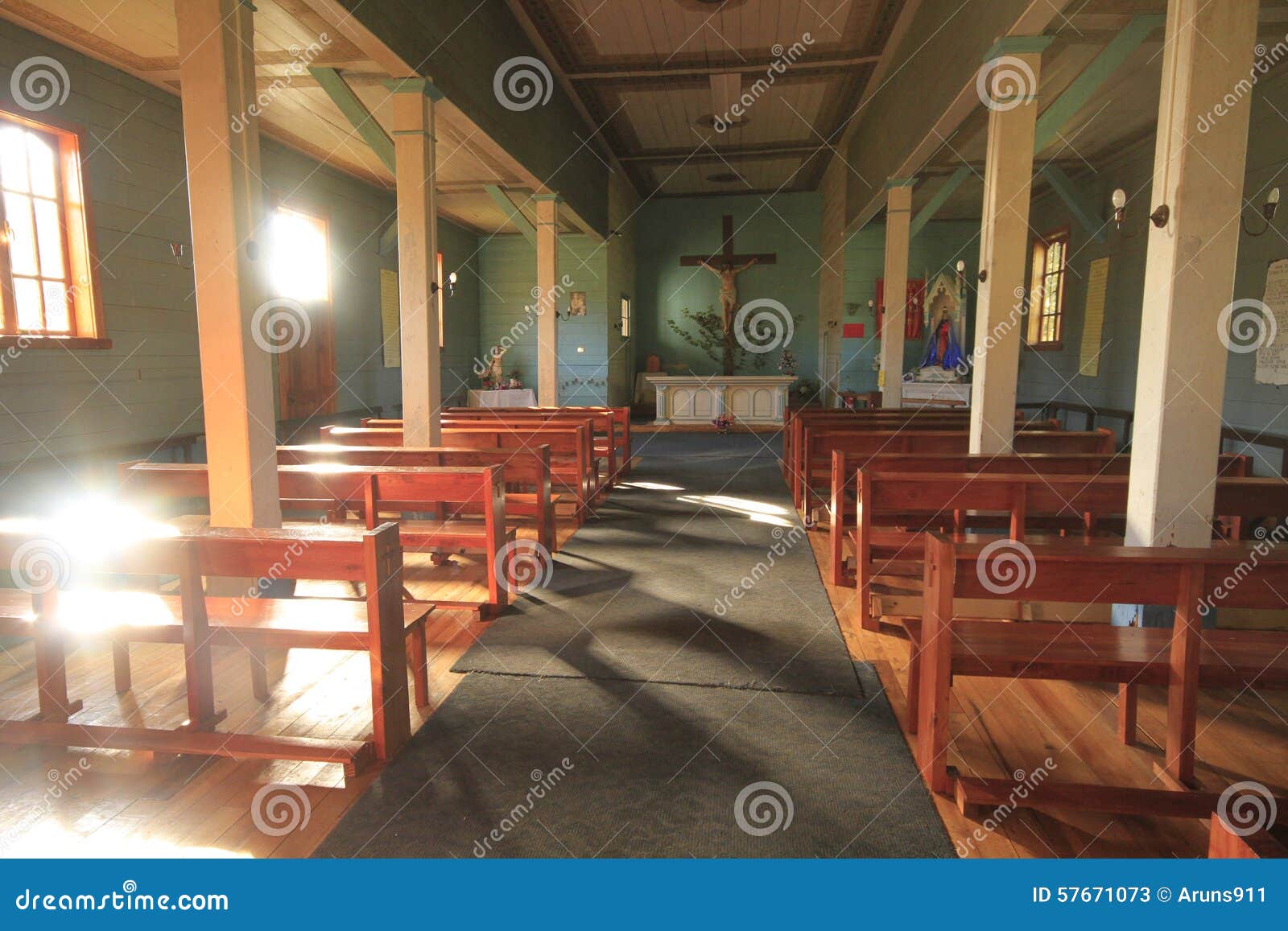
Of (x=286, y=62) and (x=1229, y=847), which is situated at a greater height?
(x=286, y=62)

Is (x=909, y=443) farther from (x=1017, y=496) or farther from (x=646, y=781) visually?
(x=646, y=781)

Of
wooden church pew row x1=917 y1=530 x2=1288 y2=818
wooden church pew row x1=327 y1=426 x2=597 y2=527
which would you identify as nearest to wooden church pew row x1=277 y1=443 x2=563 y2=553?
wooden church pew row x1=327 y1=426 x2=597 y2=527

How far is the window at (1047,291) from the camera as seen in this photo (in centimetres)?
1004

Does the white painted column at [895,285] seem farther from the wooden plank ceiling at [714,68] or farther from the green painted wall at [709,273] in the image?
the green painted wall at [709,273]

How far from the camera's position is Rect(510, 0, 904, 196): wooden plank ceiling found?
6.48 m

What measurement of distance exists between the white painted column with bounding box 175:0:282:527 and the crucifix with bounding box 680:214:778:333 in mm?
9939

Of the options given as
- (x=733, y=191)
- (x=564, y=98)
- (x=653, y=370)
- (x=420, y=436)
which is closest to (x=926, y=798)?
(x=420, y=436)

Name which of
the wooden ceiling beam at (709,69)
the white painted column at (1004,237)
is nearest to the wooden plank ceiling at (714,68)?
the wooden ceiling beam at (709,69)

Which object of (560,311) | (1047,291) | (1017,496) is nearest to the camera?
(1017,496)

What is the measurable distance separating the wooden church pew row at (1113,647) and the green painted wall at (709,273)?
11.8m

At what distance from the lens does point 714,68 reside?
7.62 metres

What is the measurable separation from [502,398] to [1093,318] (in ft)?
26.3

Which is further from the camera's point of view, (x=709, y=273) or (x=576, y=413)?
(x=709, y=273)

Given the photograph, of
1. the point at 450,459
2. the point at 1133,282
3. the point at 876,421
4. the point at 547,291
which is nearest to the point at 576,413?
the point at 547,291
